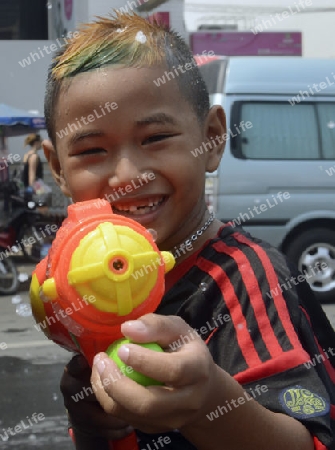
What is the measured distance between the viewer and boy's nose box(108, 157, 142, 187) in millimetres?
1141

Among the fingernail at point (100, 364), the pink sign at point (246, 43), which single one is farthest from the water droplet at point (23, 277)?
the pink sign at point (246, 43)

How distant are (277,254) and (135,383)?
0.43 metres

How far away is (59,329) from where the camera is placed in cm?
109

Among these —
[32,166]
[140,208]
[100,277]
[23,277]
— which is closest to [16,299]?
[23,277]

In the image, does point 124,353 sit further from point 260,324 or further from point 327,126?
point 327,126

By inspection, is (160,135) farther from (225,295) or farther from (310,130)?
(310,130)

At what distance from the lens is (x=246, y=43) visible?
14.8m

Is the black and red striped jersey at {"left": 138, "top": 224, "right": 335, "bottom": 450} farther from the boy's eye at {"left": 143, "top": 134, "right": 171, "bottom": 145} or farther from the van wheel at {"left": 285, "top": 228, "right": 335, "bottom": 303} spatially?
the van wheel at {"left": 285, "top": 228, "right": 335, "bottom": 303}

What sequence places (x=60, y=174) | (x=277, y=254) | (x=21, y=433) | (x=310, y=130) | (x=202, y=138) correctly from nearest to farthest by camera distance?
(x=277, y=254) < (x=202, y=138) < (x=60, y=174) < (x=21, y=433) < (x=310, y=130)

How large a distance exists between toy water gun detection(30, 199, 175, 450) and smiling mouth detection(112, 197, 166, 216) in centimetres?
19

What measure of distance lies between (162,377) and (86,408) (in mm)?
461

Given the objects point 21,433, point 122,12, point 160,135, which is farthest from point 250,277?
point 21,433

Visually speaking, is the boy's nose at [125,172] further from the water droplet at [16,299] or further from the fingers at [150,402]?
the water droplet at [16,299]

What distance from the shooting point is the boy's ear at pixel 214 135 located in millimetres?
1368
